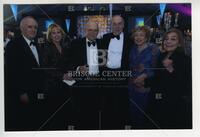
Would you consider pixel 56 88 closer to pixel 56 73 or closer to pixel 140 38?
pixel 56 73

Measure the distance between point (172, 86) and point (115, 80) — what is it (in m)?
0.52

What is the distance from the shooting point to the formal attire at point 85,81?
3.94 metres

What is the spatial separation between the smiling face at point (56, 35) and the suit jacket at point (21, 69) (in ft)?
0.54

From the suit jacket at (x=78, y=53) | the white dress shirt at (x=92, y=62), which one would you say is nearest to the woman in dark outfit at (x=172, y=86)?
the white dress shirt at (x=92, y=62)

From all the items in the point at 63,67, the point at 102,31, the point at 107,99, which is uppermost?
the point at 102,31

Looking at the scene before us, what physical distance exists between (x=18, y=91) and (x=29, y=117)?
26 centimetres

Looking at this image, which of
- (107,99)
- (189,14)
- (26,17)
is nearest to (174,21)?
(189,14)

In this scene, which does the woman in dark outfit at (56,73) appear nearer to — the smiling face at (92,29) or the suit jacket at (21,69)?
the suit jacket at (21,69)

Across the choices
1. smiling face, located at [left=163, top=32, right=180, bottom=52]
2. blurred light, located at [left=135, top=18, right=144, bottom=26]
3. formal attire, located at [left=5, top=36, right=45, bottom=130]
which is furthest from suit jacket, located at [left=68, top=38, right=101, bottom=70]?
smiling face, located at [left=163, top=32, right=180, bottom=52]

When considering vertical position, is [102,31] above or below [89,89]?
above

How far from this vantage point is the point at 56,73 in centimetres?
394

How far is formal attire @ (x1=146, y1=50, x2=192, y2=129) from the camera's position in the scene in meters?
3.94

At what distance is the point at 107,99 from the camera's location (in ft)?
13.0
